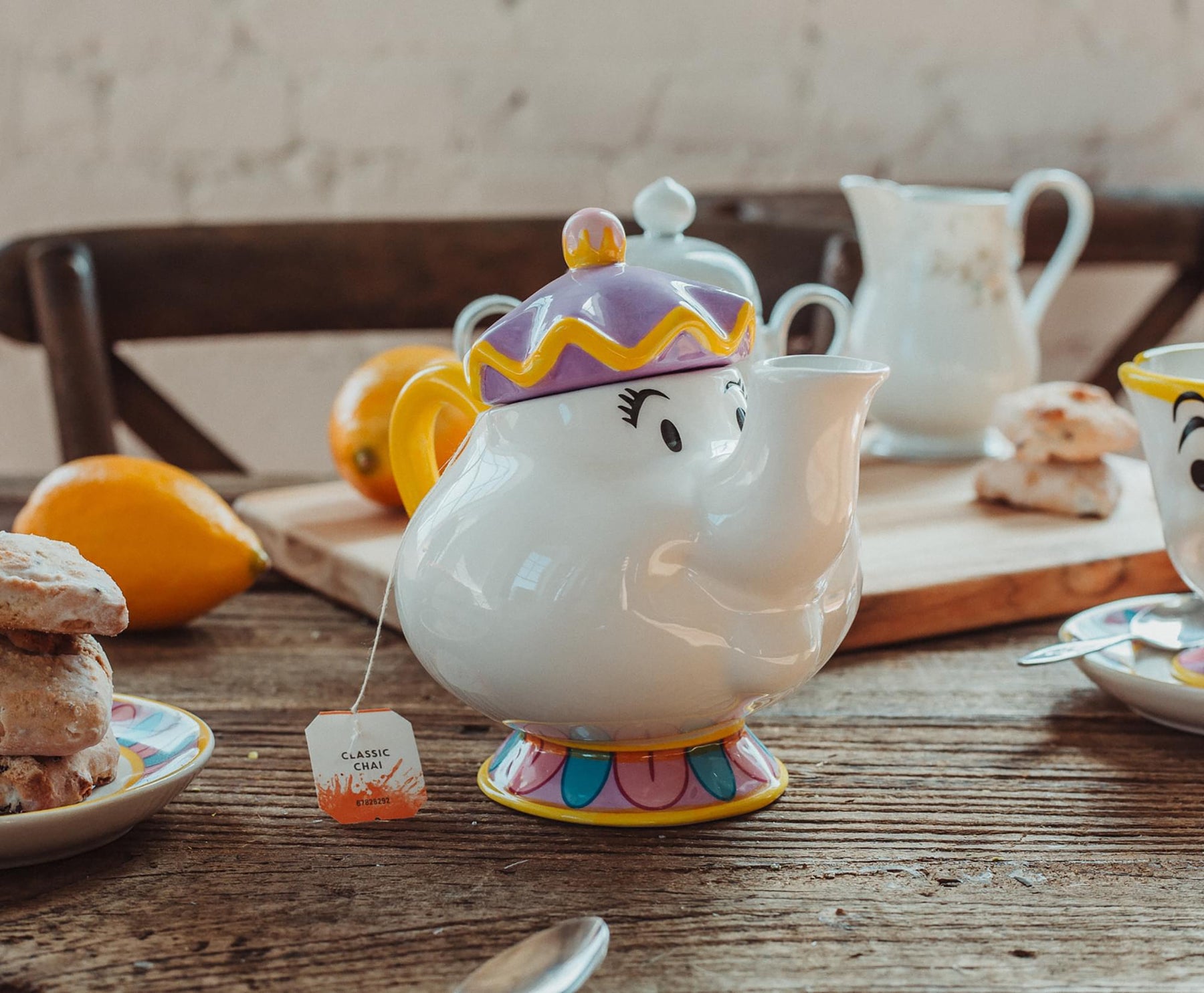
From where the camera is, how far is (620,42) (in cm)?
173

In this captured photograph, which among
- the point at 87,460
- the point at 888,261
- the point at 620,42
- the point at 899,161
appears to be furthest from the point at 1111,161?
the point at 87,460

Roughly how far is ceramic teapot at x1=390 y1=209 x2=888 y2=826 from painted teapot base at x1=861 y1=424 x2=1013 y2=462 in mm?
Answer: 575

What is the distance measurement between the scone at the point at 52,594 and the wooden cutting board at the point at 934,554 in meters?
0.28

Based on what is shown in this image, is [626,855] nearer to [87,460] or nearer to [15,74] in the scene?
[87,460]

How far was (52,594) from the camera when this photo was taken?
1.34 feet

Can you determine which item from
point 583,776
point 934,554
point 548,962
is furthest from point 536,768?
point 934,554

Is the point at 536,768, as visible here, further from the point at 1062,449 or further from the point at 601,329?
the point at 1062,449

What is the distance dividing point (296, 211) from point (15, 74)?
1.30 feet

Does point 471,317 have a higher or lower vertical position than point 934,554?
higher

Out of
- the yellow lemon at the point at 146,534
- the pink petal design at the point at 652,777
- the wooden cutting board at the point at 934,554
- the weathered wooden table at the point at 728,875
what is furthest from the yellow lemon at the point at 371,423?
the pink petal design at the point at 652,777

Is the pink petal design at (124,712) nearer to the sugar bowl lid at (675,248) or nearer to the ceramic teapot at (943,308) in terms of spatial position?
the sugar bowl lid at (675,248)

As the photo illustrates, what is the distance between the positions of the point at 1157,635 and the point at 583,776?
29cm

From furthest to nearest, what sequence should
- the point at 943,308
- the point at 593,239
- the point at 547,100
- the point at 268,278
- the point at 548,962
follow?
the point at 547,100 < the point at 268,278 < the point at 943,308 < the point at 593,239 < the point at 548,962

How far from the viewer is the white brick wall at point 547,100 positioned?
1.72 meters
